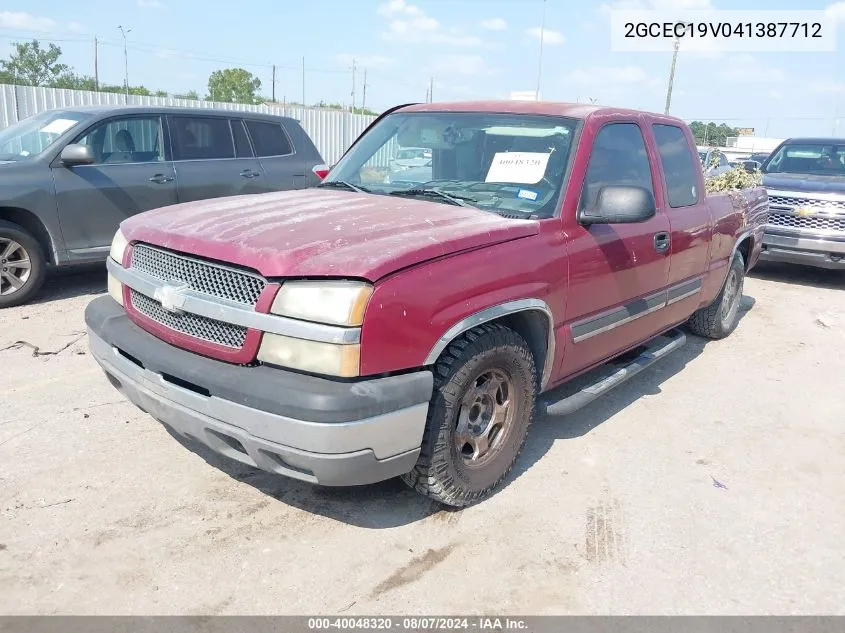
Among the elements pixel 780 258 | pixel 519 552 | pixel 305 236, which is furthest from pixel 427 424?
pixel 780 258

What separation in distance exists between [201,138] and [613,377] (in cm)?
539

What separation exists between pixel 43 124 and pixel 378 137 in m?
4.20

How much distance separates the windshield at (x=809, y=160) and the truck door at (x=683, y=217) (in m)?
5.90

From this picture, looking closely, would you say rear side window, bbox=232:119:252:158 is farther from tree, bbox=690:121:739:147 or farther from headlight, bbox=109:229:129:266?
tree, bbox=690:121:739:147

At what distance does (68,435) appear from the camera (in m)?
3.75

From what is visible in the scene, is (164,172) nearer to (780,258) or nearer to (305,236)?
(305,236)

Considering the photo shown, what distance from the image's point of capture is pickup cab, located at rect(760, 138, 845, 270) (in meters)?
8.53

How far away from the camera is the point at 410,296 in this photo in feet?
8.47

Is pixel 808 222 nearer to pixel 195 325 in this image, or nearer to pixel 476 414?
pixel 476 414

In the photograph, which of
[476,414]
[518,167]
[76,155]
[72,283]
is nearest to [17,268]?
[72,283]

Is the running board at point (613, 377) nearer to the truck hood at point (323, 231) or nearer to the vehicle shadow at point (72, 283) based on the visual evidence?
the truck hood at point (323, 231)

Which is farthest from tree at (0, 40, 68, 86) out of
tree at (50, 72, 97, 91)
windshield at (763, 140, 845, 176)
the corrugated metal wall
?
windshield at (763, 140, 845, 176)

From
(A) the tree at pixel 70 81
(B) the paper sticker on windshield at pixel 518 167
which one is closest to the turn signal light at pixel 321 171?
(B) the paper sticker on windshield at pixel 518 167

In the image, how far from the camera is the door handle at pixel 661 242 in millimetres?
4203
